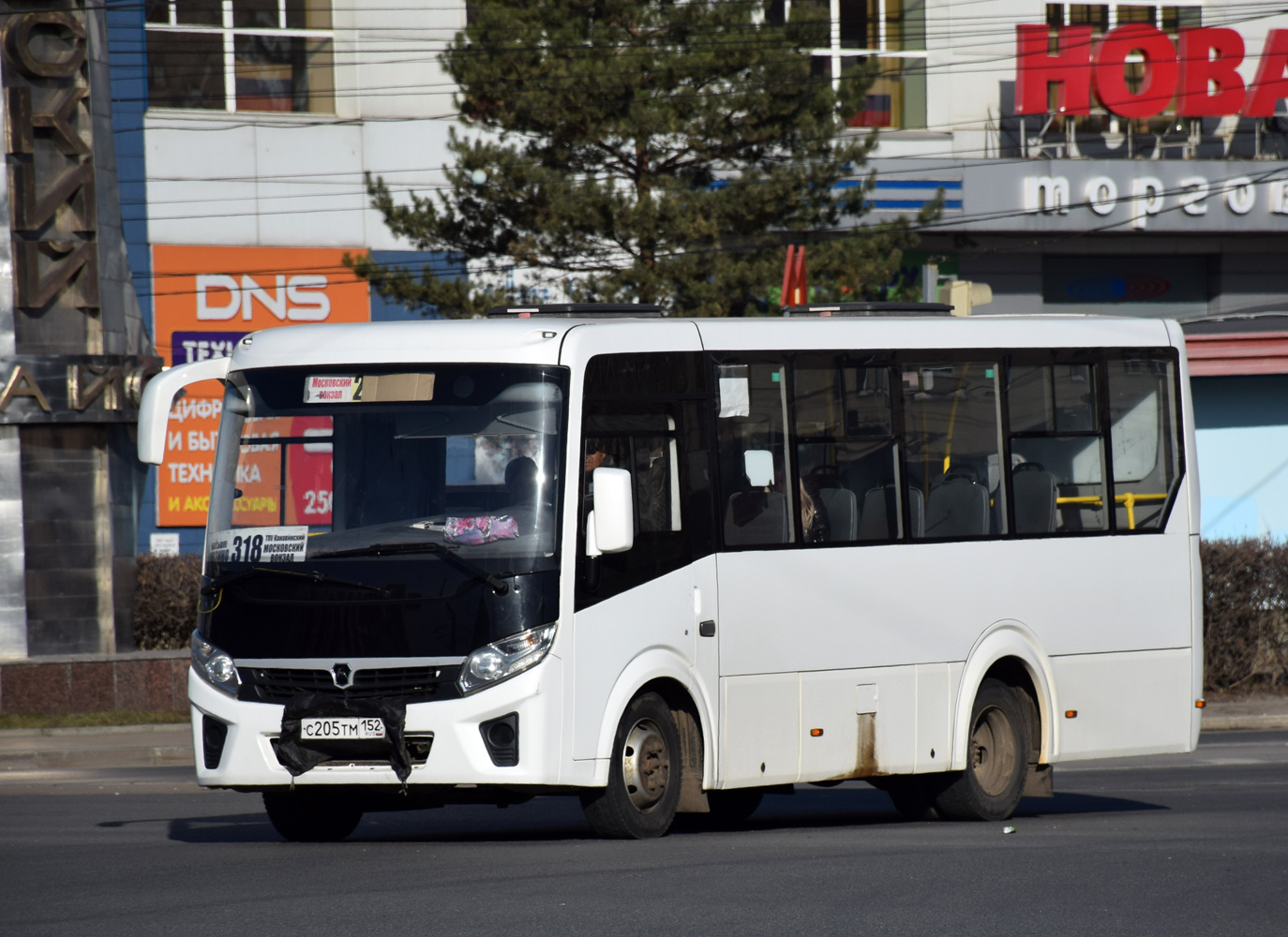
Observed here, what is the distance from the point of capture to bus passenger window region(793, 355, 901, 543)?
10.5 meters

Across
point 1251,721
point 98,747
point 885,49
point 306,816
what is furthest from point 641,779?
point 885,49

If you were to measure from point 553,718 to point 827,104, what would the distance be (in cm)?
1837

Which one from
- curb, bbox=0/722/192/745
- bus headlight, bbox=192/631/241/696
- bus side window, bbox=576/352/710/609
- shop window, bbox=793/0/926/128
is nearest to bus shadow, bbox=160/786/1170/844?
bus headlight, bbox=192/631/241/696

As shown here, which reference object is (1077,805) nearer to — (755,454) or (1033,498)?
(1033,498)

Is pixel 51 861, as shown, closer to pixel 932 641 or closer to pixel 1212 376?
pixel 932 641

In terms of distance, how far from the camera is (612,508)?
29.7 feet

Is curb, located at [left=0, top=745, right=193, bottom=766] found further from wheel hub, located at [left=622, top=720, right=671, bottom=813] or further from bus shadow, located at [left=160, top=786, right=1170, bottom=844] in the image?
wheel hub, located at [left=622, top=720, right=671, bottom=813]

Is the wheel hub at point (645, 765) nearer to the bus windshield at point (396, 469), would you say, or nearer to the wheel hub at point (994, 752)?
the bus windshield at point (396, 469)

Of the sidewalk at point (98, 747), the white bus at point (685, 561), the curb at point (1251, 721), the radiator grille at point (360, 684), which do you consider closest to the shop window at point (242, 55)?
the sidewalk at point (98, 747)

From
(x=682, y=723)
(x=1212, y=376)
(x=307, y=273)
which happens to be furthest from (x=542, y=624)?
(x=1212, y=376)

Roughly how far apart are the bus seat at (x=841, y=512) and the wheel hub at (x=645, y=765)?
1654mm

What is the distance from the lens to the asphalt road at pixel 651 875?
7.11 m

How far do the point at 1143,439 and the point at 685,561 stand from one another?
365 cm

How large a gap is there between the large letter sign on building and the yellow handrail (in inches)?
821
